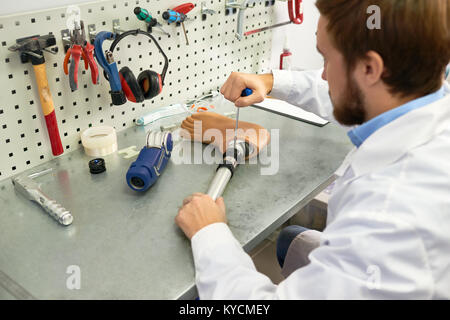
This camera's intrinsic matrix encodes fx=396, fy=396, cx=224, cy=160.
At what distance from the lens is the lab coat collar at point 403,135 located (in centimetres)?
69

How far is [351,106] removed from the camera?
825mm

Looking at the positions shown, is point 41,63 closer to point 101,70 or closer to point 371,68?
point 101,70

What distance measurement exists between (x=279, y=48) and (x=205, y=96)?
0.56 metres

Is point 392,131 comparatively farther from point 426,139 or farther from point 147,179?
point 147,179

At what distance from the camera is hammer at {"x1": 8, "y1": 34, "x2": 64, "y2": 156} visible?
0.96m

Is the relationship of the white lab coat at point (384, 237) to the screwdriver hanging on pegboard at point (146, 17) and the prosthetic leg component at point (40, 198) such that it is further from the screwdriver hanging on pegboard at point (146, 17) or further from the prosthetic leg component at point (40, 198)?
the screwdriver hanging on pegboard at point (146, 17)

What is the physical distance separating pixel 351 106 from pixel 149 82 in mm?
632

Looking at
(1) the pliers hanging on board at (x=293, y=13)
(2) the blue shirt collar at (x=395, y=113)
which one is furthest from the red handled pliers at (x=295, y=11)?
(2) the blue shirt collar at (x=395, y=113)

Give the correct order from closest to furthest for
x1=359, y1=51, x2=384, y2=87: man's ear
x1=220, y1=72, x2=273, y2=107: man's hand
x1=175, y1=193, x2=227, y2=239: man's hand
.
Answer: x1=359, y1=51, x2=384, y2=87: man's ear → x1=175, y1=193, x2=227, y2=239: man's hand → x1=220, y1=72, x2=273, y2=107: man's hand

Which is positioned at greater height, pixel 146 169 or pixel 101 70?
pixel 101 70

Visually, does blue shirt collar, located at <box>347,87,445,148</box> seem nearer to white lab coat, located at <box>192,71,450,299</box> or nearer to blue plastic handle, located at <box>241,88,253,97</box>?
white lab coat, located at <box>192,71,450,299</box>

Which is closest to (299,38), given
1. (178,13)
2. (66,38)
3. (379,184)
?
(178,13)

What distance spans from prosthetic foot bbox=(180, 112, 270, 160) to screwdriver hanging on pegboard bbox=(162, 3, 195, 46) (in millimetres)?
313

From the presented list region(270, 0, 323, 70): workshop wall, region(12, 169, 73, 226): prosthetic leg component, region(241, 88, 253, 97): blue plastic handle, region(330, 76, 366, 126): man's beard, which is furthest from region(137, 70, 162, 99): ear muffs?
region(270, 0, 323, 70): workshop wall
